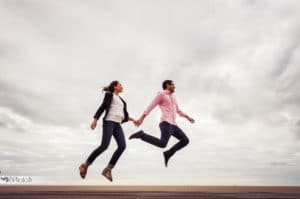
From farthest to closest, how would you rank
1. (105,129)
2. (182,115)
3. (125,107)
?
(182,115) < (125,107) < (105,129)

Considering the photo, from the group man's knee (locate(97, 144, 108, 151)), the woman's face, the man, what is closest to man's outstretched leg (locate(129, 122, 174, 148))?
the man

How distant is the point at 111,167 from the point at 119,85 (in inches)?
86.8

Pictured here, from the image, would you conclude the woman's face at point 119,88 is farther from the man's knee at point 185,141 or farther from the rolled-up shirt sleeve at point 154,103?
the man's knee at point 185,141

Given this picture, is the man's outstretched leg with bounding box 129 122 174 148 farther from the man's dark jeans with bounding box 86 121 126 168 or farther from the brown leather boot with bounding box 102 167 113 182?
the brown leather boot with bounding box 102 167 113 182

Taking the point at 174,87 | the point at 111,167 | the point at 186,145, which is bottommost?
the point at 111,167

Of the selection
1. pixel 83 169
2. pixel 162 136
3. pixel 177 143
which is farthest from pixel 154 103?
pixel 83 169

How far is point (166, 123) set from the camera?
414 inches

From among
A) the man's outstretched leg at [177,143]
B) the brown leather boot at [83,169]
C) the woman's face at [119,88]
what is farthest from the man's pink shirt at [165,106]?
the brown leather boot at [83,169]

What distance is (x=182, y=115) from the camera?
11.5 meters

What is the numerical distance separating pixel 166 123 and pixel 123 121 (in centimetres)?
122

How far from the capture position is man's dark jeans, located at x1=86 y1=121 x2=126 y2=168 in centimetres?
966

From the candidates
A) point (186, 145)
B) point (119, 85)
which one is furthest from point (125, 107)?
point (186, 145)

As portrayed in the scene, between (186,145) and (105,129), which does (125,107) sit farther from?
(186,145)

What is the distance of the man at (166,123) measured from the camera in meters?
10.5
